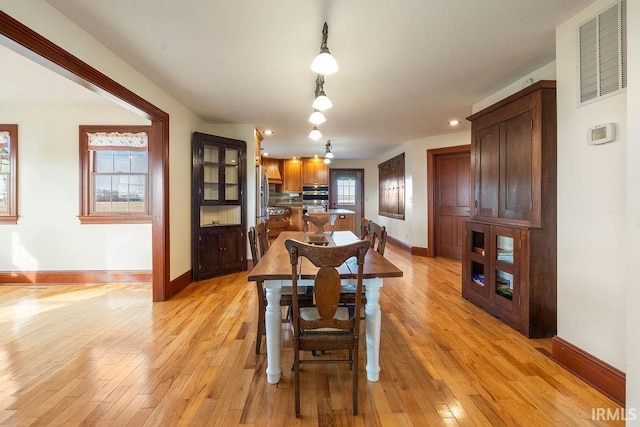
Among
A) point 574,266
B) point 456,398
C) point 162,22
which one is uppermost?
point 162,22

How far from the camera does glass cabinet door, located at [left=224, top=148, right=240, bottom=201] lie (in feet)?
15.4

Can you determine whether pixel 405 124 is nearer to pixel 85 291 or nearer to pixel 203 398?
pixel 203 398

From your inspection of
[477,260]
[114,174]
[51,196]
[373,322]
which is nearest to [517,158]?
[477,260]

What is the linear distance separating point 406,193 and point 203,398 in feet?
18.9

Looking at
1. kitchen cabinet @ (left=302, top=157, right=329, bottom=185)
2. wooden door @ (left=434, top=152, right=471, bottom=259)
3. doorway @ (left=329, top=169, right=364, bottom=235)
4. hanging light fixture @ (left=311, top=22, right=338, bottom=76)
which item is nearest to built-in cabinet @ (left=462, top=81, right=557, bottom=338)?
hanging light fixture @ (left=311, top=22, right=338, bottom=76)

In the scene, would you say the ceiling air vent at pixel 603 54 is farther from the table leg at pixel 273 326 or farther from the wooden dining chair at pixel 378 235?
the table leg at pixel 273 326

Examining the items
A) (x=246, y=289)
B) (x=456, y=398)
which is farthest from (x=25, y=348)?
(x=456, y=398)

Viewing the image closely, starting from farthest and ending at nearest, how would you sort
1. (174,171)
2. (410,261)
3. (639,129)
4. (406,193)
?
(406,193) → (410,261) → (174,171) → (639,129)

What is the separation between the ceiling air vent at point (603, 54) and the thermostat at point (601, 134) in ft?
0.66

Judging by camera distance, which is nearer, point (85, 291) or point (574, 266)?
point (574, 266)

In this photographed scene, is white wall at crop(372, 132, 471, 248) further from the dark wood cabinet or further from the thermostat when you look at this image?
the thermostat

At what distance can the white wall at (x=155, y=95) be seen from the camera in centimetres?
185

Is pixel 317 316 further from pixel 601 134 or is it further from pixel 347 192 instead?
pixel 347 192

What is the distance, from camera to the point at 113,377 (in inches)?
76.2
